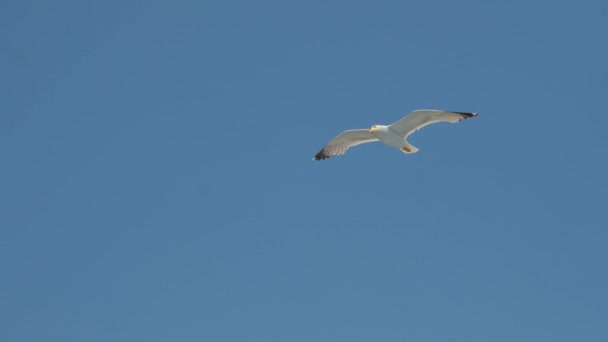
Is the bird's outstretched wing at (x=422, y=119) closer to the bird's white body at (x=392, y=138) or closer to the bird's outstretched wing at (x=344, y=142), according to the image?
the bird's white body at (x=392, y=138)

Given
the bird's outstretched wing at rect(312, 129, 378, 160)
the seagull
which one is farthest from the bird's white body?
the bird's outstretched wing at rect(312, 129, 378, 160)

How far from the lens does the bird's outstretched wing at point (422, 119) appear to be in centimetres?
2402

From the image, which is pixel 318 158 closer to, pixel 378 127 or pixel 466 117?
pixel 378 127

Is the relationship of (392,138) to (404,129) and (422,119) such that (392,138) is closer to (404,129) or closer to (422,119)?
(404,129)

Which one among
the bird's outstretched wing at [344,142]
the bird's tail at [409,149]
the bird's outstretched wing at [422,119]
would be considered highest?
the bird's outstretched wing at [344,142]

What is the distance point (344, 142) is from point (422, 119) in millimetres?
2772

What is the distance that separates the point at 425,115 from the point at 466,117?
1.13 m

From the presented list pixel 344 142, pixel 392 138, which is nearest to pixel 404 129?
pixel 392 138

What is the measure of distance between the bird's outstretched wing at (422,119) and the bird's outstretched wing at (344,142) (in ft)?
4.36

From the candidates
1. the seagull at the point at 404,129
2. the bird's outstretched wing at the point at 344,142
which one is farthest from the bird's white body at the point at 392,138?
the bird's outstretched wing at the point at 344,142

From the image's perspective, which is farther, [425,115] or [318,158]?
[318,158]

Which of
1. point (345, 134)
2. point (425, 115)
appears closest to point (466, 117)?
point (425, 115)

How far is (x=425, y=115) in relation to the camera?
24.4 metres

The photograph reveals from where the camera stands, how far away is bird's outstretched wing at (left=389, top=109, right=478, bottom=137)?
24022 millimetres
